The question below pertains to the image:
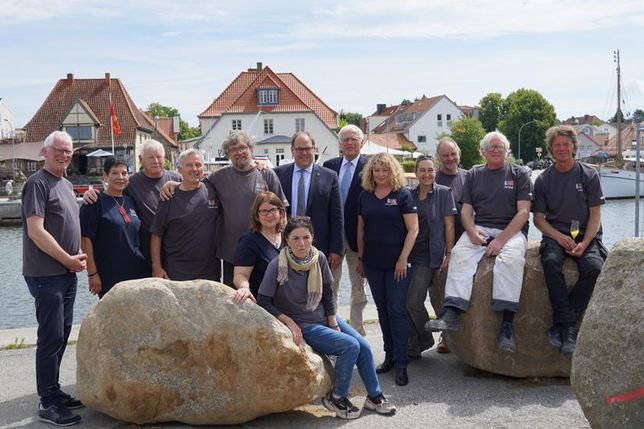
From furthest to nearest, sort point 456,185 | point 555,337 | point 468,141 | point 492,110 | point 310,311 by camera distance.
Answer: point 492,110, point 468,141, point 456,185, point 555,337, point 310,311

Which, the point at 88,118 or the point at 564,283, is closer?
the point at 564,283

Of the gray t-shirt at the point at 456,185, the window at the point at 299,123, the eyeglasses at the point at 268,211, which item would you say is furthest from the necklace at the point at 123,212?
the window at the point at 299,123

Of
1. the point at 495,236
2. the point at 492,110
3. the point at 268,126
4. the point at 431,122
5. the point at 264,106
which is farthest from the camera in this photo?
the point at 492,110

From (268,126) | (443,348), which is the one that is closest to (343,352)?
(443,348)

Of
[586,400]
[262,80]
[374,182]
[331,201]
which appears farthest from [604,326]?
[262,80]

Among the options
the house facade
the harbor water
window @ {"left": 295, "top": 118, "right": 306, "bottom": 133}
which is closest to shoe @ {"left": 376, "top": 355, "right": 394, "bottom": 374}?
the harbor water

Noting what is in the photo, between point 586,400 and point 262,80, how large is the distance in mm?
55051

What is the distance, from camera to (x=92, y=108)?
5688 cm

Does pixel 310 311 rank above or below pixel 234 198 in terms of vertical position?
below

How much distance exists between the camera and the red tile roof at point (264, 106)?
57281 mm

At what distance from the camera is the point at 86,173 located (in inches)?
2060

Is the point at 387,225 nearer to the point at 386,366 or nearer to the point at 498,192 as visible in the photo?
the point at 498,192

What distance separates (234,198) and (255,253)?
862mm

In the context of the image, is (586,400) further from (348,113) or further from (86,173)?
(348,113)
